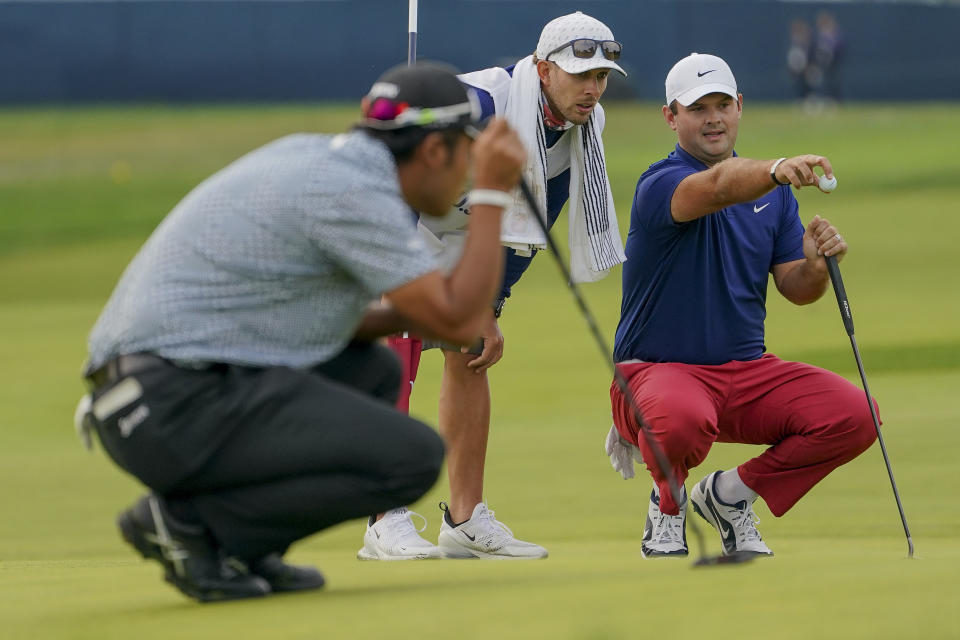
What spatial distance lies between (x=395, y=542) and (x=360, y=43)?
31434mm

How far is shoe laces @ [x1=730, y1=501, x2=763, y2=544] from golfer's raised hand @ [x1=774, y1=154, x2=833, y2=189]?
1.09m

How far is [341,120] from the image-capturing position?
2850 centimetres

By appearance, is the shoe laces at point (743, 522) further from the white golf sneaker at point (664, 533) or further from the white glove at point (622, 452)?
the white glove at point (622, 452)

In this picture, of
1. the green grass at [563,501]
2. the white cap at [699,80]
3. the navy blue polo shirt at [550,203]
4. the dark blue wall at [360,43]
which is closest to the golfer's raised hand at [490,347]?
the navy blue polo shirt at [550,203]

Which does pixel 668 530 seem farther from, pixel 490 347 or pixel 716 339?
pixel 490 347

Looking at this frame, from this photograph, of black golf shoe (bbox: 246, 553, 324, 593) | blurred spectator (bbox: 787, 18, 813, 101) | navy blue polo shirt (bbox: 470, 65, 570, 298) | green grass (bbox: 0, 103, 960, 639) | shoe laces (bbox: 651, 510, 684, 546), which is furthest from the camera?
blurred spectator (bbox: 787, 18, 813, 101)

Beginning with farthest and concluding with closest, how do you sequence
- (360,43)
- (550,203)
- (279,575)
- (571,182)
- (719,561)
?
(360,43)
(550,203)
(571,182)
(719,561)
(279,575)

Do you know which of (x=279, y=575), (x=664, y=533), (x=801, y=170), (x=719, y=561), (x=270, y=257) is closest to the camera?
(x=270, y=257)

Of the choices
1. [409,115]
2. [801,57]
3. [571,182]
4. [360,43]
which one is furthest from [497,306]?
[360,43]

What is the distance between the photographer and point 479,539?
4.97 metres

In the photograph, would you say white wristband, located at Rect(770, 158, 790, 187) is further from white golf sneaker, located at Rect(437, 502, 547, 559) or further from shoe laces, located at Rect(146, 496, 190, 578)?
shoe laces, located at Rect(146, 496, 190, 578)

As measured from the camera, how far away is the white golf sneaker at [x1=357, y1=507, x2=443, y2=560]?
4.92 metres

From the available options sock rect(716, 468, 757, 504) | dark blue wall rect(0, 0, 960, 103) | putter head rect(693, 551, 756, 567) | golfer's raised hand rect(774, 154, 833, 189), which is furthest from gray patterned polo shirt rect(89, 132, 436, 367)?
dark blue wall rect(0, 0, 960, 103)

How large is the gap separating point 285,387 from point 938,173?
1954 cm
